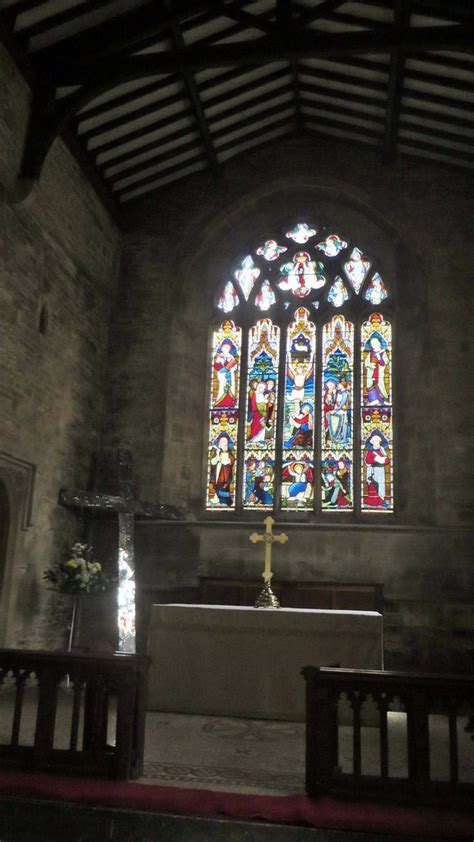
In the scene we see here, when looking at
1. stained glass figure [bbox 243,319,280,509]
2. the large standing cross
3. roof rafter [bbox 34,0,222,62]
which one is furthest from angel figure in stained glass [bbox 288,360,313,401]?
roof rafter [bbox 34,0,222,62]

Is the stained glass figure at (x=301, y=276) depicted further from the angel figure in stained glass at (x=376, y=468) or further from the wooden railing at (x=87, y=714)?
the wooden railing at (x=87, y=714)

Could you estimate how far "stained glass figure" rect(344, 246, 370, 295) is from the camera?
36.1 ft

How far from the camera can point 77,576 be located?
26.6 ft

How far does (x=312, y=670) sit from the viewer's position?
13.1 ft

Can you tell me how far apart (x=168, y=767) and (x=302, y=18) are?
7504mm

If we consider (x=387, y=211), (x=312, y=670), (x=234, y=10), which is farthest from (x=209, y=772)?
(x=387, y=211)

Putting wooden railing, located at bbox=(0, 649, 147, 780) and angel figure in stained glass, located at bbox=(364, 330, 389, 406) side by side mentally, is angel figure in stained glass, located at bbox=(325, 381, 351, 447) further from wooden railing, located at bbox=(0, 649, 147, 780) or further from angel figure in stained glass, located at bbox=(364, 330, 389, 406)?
wooden railing, located at bbox=(0, 649, 147, 780)

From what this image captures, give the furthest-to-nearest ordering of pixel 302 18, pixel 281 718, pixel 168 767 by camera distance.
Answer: pixel 302 18
pixel 281 718
pixel 168 767

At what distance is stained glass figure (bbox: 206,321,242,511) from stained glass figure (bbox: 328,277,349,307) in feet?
4.89

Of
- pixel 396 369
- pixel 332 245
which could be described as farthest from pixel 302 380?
pixel 332 245

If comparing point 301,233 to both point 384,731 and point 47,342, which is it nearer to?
point 47,342

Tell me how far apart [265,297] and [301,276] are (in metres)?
0.65

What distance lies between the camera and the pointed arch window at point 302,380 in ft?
33.9

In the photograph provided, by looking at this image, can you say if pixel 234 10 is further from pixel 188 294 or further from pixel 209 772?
pixel 209 772
